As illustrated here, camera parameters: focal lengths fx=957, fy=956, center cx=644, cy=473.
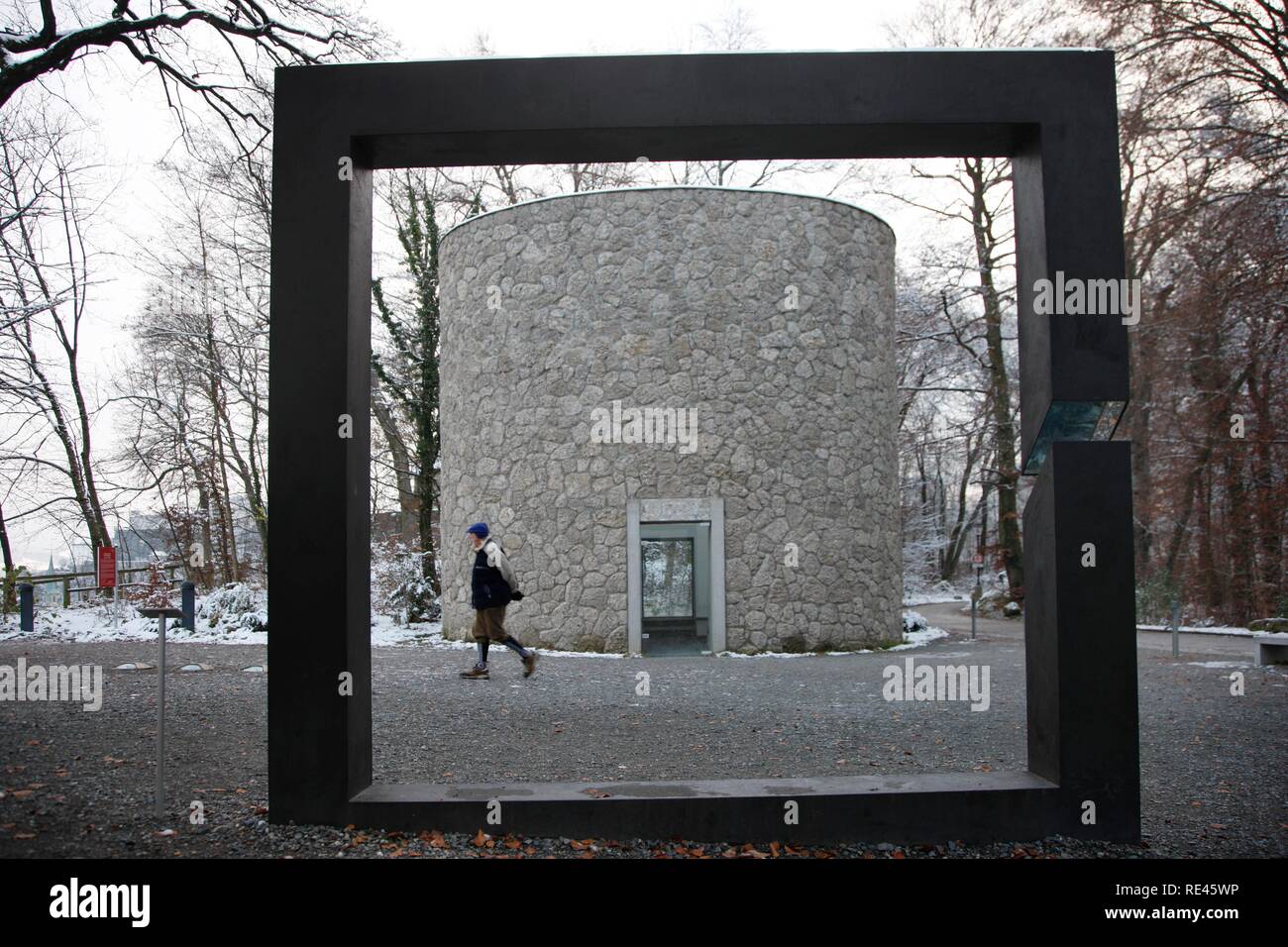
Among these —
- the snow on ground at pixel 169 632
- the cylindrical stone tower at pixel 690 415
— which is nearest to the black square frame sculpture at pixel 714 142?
the cylindrical stone tower at pixel 690 415

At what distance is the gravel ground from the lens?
4.36m

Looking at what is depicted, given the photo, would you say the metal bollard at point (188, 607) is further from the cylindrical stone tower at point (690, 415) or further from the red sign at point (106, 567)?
the cylindrical stone tower at point (690, 415)

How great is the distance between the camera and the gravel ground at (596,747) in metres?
4.36

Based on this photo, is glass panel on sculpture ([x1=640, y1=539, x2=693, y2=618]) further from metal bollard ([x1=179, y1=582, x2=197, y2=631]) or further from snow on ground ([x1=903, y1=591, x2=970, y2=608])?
snow on ground ([x1=903, y1=591, x2=970, y2=608])

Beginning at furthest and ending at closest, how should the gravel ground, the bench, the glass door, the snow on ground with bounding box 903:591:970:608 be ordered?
the snow on ground with bounding box 903:591:970:608
the glass door
the bench
the gravel ground

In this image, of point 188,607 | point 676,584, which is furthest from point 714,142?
point 188,607

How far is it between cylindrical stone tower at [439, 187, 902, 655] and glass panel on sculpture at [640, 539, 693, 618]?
33 centimetres

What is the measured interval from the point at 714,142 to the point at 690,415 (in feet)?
26.4

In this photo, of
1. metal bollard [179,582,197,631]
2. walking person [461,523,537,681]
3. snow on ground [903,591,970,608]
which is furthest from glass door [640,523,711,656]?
snow on ground [903,591,970,608]

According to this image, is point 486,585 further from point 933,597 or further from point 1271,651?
point 933,597

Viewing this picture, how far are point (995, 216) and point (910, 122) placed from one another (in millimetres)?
19214

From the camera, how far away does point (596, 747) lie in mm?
6520
